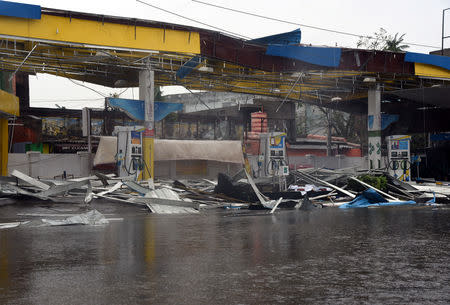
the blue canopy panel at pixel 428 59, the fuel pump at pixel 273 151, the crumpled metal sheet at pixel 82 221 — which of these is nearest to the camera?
the crumpled metal sheet at pixel 82 221

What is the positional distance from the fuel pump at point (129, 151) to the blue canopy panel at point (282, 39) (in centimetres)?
821

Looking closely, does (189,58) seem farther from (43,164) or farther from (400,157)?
(400,157)

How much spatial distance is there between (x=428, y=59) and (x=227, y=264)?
29.1 m

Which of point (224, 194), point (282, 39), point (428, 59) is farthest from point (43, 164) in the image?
point (428, 59)

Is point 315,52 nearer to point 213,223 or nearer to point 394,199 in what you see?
point 394,199

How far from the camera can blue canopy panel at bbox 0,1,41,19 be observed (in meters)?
20.7

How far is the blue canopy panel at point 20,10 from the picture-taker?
20.7m

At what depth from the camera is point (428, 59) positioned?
103 feet

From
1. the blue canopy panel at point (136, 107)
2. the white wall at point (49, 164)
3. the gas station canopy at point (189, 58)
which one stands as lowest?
the white wall at point (49, 164)

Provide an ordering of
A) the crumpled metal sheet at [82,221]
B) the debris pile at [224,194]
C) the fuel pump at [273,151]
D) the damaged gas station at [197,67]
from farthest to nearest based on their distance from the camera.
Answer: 1. the fuel pump at [273,151]
2. the damaged gas station at [197,67]
3. the debris pile at [224,194]
4. the crumpled metal sheet at [82,221]

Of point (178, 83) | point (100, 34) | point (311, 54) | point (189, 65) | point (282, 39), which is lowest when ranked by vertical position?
point (178, 83)

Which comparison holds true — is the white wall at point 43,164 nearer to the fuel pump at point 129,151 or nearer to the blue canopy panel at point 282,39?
the fuel pump at point 129,151

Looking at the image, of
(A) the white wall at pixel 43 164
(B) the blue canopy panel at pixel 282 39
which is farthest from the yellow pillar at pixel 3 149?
(B) the blue canopy panel at pixel 282 39

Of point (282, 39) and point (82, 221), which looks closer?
point (82, 221)
